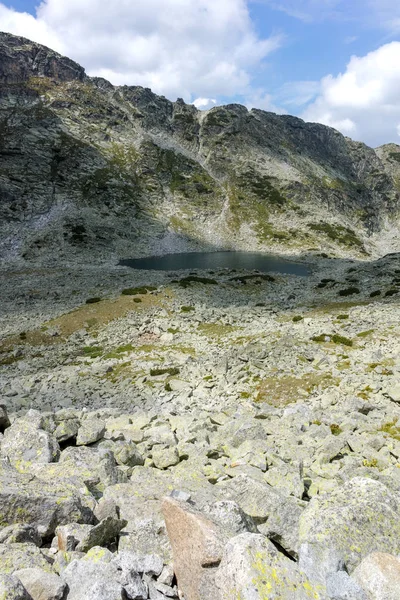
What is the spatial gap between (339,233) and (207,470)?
157 metres

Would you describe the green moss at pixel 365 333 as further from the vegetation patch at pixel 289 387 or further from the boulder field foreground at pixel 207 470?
the vegetation patch at pixel 289 387

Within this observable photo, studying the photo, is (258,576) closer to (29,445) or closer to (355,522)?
(355,522)

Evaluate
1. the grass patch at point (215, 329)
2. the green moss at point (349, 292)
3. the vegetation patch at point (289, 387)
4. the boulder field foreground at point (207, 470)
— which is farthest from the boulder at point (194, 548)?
the green moss at point (349, 292)

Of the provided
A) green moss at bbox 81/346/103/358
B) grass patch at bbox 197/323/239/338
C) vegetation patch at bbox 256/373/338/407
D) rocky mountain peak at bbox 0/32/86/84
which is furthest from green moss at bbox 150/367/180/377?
rocky mountain peak at bbox 0/32/86/84

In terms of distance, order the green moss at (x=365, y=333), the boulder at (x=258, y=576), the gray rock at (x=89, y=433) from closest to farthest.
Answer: the boulder at (x=258, y=576) < the gray rock at (x=89, y=433) < the green moss at (x=365, y=333)

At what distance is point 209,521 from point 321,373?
768 inches

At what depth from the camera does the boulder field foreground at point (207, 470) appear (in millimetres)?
5031

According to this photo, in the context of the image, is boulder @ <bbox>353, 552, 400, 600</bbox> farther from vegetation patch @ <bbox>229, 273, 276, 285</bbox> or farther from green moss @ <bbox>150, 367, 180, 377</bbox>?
vegetation patch @ <bbox>229, 273, 276, 285</bbox>

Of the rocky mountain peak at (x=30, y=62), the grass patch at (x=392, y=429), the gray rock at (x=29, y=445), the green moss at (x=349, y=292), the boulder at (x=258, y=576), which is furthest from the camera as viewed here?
the rocky mountain peak at (x=30, y=62)

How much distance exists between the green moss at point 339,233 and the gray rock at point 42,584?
15246 cm

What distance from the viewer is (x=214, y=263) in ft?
340

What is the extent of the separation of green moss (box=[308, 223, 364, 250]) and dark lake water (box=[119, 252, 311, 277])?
39192 mm

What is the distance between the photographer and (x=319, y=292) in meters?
58.6

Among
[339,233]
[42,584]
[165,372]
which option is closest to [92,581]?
[42,584]
